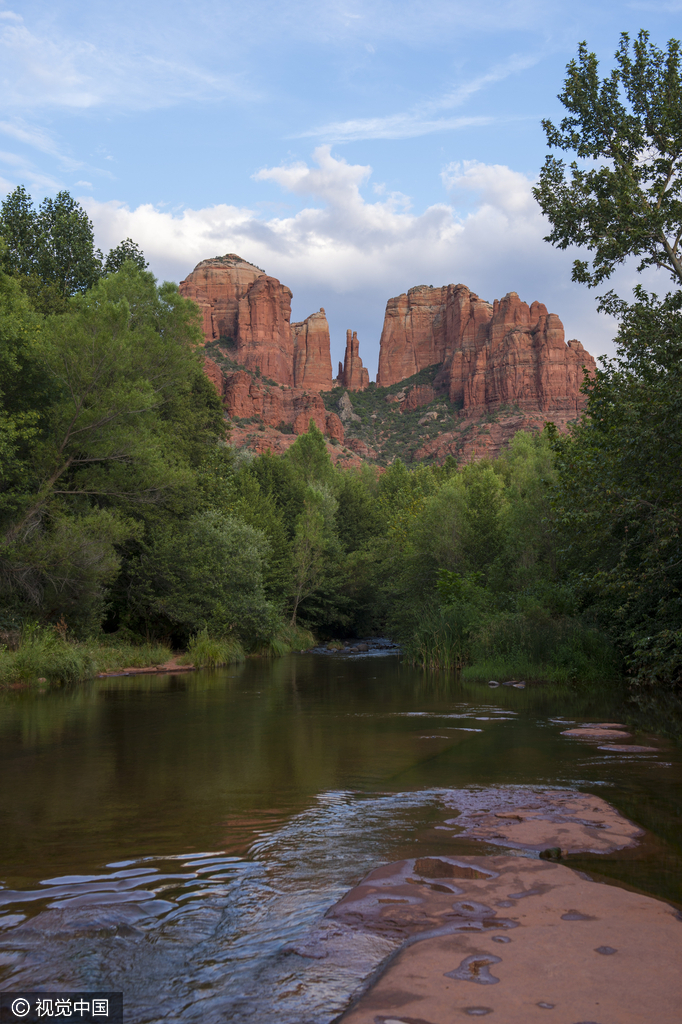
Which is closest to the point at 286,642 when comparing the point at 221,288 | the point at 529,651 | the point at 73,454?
the point at 73,454

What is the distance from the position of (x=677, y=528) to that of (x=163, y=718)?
9435 millimetres

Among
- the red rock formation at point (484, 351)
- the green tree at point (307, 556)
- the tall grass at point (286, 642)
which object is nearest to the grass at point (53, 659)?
the tall grass at point (286, 642)

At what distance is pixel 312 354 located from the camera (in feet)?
484

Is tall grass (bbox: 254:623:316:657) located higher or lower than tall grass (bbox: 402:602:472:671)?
lower

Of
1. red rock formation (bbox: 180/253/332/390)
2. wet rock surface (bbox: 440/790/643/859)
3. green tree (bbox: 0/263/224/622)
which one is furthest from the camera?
red rock formation (bbox: 180/253/332/390)

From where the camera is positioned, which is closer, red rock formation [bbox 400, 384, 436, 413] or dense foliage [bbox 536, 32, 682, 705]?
dense foliage [bbox 536, 32, 682, 705]

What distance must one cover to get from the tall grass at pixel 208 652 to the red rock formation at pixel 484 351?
89.8m

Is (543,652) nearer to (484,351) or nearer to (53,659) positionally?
(53,659)

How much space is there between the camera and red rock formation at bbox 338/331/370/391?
151625 millimetres

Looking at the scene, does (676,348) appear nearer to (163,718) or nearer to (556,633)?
(556,633)

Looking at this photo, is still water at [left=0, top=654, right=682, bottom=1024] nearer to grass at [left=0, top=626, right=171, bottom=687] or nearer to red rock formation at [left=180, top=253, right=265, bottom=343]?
grass at [left=0, top=626, right=171, bottom=687]

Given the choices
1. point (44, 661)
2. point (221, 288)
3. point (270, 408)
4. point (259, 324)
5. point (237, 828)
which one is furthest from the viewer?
point (221, 288)

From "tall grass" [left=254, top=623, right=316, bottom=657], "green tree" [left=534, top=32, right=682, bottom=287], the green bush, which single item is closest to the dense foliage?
"green tree" [left=534, top=32, right=682, bottom=287]

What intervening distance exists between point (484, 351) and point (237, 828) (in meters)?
129
